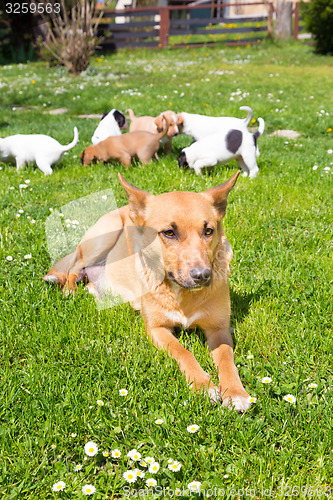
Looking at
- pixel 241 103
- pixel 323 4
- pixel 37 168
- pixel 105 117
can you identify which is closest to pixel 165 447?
pixel 37 168

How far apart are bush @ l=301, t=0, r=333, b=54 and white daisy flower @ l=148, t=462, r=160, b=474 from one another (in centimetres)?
2045

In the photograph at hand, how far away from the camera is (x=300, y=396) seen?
250 centimetres

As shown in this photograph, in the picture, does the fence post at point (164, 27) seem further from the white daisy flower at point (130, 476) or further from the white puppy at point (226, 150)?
the white daisy flower at point (130, 476)

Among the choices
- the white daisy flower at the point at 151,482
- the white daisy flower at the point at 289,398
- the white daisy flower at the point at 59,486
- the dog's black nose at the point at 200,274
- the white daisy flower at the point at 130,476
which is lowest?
the white daisy flower at the point at 59,486

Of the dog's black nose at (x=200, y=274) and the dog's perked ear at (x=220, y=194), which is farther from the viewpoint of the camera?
the dog's perked ear at (x=220, y=194)

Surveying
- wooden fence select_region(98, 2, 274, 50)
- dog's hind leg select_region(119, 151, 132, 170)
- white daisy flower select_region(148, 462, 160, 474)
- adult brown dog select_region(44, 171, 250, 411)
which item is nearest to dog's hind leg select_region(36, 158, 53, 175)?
dog's hind leg select_region(119, 151, 132, 170)

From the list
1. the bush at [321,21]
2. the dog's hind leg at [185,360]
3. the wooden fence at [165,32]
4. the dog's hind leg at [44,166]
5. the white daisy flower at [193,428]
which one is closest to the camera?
the white daisy flower at [193,428]

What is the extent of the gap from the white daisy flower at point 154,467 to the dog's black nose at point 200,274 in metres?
0.94

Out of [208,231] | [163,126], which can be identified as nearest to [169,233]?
[208,231]

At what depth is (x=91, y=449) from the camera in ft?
7.02

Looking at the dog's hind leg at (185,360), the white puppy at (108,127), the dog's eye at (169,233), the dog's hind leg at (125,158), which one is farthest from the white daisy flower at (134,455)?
the white puppy at (108,127)

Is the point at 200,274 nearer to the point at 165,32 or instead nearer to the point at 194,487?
the point at 194,487

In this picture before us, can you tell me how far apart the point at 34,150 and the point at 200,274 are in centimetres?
468

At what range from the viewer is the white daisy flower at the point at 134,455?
2.08 metres
